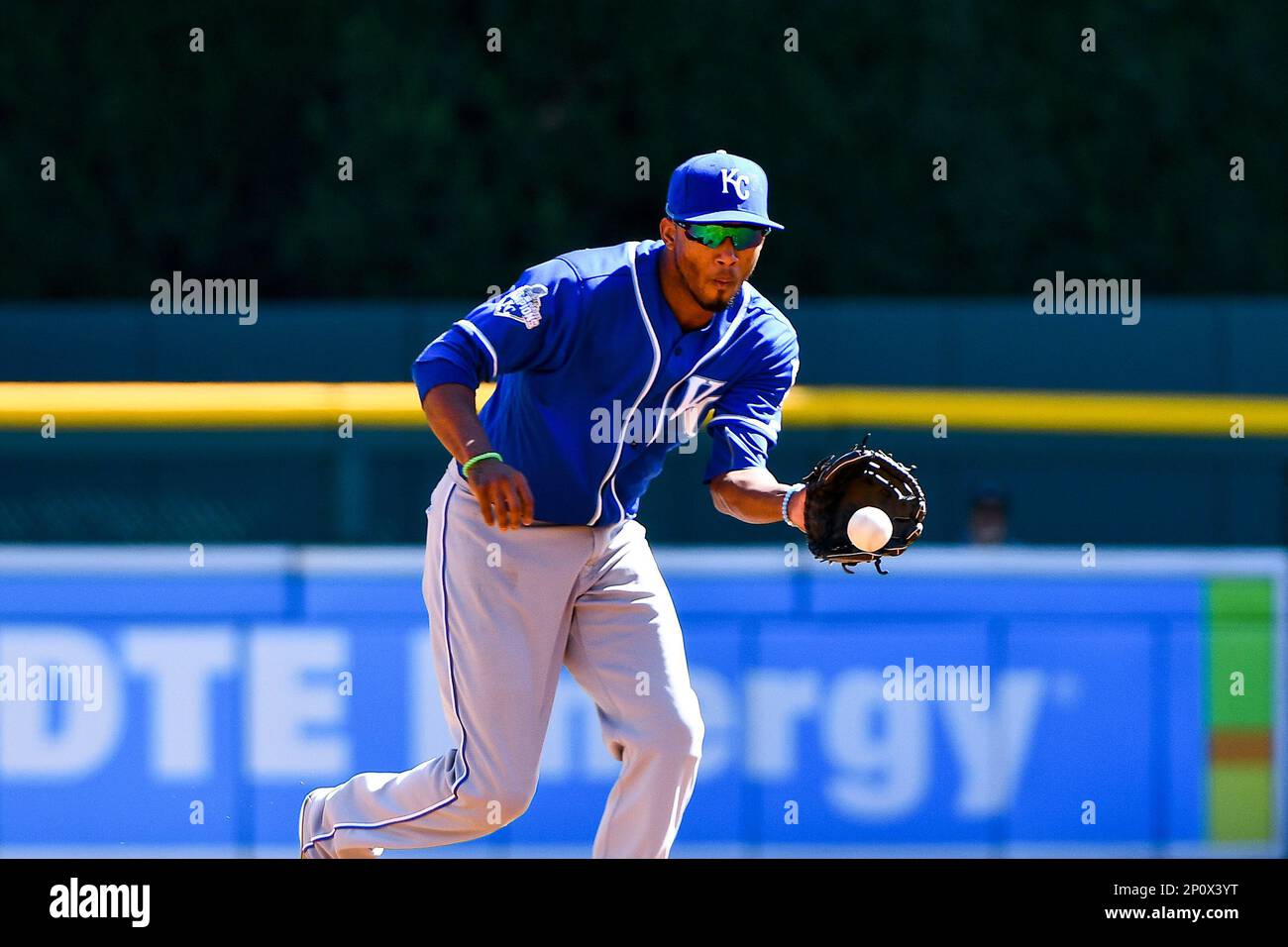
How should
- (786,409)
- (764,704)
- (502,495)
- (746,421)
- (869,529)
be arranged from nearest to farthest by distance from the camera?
(502,495) → (869,529) → (746,421) → (764,704) → (786,409)

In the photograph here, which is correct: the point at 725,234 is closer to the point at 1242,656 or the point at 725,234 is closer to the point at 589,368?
the point at 589,368

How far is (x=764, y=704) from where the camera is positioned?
253 inches

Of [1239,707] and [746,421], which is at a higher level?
[746,421]

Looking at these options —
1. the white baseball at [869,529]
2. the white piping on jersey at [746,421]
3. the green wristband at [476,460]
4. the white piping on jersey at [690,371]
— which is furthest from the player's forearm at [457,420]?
the white baseball at [869,529]

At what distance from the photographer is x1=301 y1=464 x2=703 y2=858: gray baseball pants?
4668mm

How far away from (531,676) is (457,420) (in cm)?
65

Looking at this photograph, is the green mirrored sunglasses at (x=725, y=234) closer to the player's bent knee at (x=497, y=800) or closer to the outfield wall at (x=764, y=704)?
the player's bent knee at (x=497, y=800)

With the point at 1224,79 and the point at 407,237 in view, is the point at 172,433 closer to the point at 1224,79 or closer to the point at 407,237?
the point at 407,237

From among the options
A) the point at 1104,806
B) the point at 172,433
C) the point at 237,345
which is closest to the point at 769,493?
the point at 1104,806

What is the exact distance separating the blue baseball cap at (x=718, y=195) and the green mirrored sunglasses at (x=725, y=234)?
27 millimetres

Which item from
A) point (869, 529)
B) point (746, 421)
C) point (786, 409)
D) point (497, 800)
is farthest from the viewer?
point (786, 409)

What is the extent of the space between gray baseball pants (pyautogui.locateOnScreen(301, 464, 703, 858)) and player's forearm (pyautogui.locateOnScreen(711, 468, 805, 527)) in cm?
27

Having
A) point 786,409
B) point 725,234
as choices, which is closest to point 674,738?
point 725,234

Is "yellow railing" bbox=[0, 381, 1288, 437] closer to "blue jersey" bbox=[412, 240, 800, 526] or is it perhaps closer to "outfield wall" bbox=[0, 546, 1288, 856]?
"outfield wall" bbox=[0, 546, 1288, 856]
